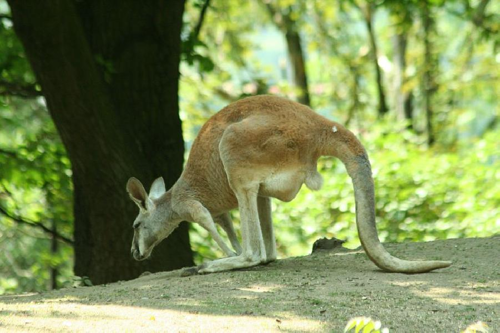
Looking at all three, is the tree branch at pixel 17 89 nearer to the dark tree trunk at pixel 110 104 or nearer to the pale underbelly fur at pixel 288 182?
the dark tree trunk at pixel 110 104

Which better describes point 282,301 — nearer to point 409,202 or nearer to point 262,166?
point 262,166

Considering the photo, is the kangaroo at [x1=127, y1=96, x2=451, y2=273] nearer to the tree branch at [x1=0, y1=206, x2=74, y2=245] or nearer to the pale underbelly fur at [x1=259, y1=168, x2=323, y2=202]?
the pale underbelly fur at [x1=259, y1=168, x2=323, y2=202]

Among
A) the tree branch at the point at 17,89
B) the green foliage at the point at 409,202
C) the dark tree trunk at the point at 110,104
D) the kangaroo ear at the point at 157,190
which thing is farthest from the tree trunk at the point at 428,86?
the kangaroo ear at the point at 157,190

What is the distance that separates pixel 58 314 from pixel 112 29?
3824mm

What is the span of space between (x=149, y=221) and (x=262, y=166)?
1.25 meters

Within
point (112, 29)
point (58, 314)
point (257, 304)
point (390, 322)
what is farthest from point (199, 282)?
point (112, 29)

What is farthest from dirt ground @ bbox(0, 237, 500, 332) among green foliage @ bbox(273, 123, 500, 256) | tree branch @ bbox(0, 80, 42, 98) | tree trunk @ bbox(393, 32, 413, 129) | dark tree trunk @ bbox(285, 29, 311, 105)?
tree trunk @ bbox(393, 32, 413, 129)

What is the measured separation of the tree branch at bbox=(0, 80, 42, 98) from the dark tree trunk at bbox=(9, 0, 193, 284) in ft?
2.47

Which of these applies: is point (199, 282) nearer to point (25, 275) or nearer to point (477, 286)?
point (477, 286)

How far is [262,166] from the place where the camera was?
5.80 meters

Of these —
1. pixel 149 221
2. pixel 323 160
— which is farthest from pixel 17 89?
pixel 323 160

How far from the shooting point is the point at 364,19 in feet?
58.4

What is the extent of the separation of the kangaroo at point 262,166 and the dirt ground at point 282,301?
246 millimetres

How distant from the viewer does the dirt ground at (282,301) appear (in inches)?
153
